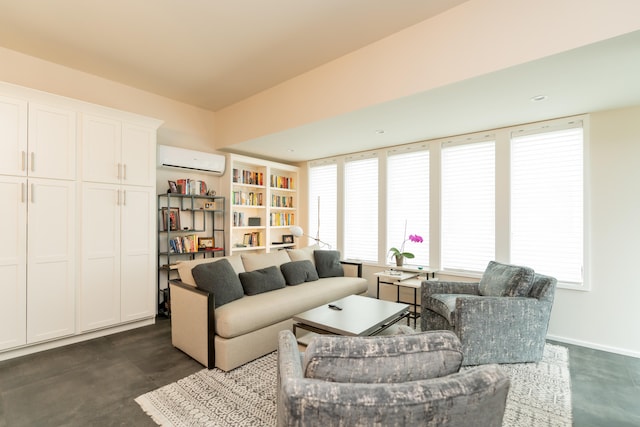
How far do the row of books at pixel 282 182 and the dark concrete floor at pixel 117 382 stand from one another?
3139mm

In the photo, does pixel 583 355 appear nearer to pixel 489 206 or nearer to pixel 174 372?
pixel 489 206

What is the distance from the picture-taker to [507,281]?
9.37 feet

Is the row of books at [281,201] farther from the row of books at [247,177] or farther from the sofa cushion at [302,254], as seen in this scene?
the sofa cushion at [302,254]

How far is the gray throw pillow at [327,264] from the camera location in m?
4.39

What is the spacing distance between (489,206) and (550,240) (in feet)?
2.43

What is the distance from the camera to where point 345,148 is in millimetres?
4785

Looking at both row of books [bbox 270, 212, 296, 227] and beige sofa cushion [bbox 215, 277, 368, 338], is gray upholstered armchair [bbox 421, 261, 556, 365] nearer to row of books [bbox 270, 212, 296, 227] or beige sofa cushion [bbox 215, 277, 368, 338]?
beige sofa cushion [bbox 215, 277, 368, 338]

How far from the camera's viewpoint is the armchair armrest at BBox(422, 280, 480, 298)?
129 inches

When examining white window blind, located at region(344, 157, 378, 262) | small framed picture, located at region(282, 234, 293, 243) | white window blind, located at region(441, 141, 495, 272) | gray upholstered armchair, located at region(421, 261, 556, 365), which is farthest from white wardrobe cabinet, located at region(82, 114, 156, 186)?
white window blind, located at region(441, 141, 495, 272)

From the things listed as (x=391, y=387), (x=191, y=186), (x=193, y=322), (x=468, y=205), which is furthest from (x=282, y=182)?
(x=391, y=387)

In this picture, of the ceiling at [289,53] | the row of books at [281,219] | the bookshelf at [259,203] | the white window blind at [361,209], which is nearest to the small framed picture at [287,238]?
the bookshelf at [259,203]

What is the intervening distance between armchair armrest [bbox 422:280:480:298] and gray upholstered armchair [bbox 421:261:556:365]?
0.40 meters

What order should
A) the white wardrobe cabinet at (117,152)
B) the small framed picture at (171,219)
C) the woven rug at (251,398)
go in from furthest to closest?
the small framed picture at (171,219) → the white wardrobe cabinet at (117,152) → the woven rug at (251,398)

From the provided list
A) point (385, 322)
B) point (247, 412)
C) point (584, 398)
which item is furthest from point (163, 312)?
point (584, 398)
